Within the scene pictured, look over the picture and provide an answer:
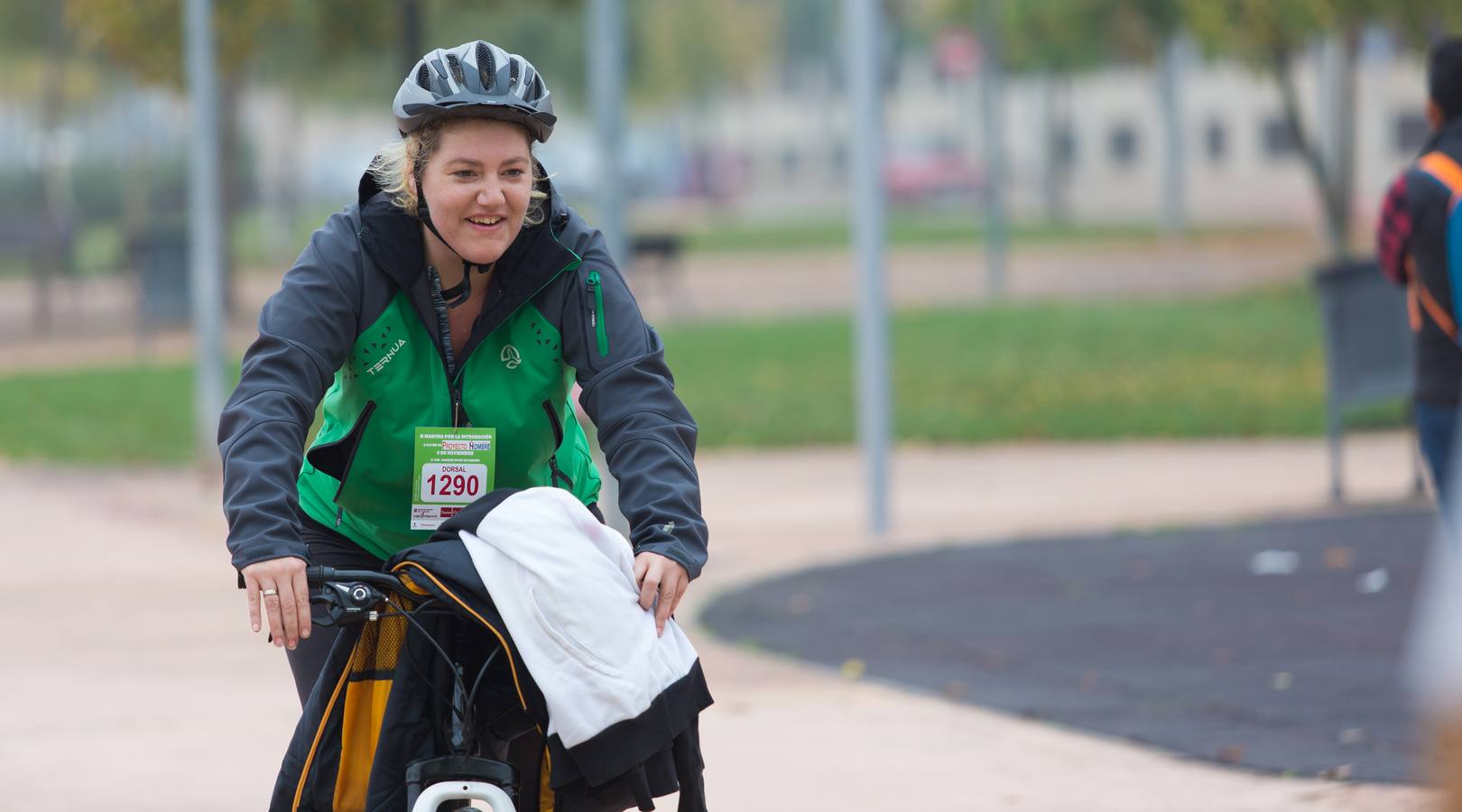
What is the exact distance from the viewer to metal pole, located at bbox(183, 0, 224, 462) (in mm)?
11945

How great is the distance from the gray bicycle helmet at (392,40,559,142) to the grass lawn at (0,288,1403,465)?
10107 millimetres

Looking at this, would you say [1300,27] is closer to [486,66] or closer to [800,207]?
[486,66]

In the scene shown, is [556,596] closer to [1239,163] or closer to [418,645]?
[418,645]

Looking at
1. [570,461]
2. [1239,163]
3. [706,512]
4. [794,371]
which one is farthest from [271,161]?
[570,461]

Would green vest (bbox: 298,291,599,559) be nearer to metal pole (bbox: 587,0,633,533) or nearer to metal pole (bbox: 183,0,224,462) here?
metal pole (bbox: 587,0,633,533)

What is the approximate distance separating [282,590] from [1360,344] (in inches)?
332

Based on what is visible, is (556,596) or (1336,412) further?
(1336,412)

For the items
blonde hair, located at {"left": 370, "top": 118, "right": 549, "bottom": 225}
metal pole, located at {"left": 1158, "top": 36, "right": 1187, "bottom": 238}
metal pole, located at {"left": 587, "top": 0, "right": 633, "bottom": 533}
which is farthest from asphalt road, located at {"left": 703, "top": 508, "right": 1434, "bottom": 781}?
metal pole, located at {"left": 1158, "top": 36, "right": 1187, "bottom": 238}

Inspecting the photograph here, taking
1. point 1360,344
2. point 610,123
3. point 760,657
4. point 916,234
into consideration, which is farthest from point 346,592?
point 916,234

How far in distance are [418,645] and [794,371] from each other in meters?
13.9

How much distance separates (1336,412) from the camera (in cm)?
1043

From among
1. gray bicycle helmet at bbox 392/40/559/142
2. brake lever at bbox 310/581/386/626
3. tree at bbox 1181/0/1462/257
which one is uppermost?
tree at bbox 1181/0/1462/257

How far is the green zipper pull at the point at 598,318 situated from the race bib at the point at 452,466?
22cm

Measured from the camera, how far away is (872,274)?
10039 mm
